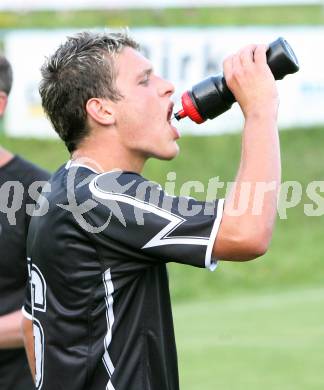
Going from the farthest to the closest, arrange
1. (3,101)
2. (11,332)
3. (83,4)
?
(83,4), (3,101), (11,332)

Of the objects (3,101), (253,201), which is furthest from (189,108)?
(3,101)

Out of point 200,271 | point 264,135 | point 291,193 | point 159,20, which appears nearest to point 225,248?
point 264,135

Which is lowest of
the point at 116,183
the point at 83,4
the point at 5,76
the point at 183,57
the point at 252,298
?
the point at 252,298

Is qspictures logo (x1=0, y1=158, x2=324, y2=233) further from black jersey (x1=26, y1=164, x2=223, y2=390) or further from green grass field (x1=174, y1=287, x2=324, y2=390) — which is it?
green grass field (x1=174, y1=287, x2=324, y2=390)

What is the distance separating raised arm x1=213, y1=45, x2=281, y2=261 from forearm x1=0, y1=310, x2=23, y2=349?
Answer: 3.96 ft

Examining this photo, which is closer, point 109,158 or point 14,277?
point 109,158

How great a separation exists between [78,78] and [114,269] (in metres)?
0.69

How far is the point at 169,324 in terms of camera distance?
3.22 metres

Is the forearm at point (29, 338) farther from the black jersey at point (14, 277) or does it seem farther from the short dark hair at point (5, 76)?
the short dark hair at point (5, 76)

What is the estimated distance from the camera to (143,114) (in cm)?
327

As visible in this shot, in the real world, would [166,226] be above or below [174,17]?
below

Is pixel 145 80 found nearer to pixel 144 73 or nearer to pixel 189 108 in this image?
pixel 144 73

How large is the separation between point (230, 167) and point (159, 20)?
333 centimetres

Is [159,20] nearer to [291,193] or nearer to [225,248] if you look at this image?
[291,193]
